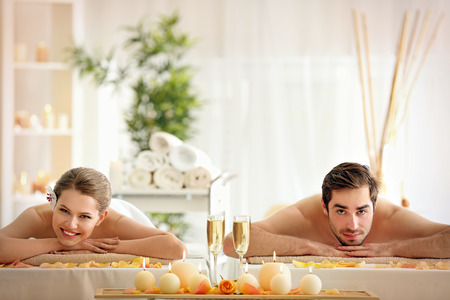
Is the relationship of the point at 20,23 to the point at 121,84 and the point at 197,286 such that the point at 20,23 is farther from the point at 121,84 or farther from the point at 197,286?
the point at 197,286

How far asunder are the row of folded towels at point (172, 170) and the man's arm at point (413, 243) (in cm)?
158

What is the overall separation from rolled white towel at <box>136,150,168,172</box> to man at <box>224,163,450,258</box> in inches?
60.0

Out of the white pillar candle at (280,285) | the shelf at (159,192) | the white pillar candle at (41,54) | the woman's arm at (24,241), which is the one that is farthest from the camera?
the white pillar candle at (41,54)

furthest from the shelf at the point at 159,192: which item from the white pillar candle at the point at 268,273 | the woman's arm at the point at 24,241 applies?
the white pillar candle at the point at 268,273

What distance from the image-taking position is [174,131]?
504 cm

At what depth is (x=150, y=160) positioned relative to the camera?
374 centimetres

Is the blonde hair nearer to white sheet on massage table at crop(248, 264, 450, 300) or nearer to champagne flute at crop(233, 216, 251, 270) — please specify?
champagne flute at crop(233, 216, 251, 270)

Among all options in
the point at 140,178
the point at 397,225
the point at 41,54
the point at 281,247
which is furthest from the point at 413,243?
the point at 41,54

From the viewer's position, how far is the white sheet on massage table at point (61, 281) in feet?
6.01

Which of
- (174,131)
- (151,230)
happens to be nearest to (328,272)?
(151,230)

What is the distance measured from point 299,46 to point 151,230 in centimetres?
366

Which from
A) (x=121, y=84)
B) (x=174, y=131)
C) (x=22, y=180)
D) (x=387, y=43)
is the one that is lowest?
(x=22, y=180)

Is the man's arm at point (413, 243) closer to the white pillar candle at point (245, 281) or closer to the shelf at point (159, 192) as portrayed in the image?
the white pillar candle at point (245, 281)

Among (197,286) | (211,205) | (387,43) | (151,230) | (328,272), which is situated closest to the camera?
(197,286)
